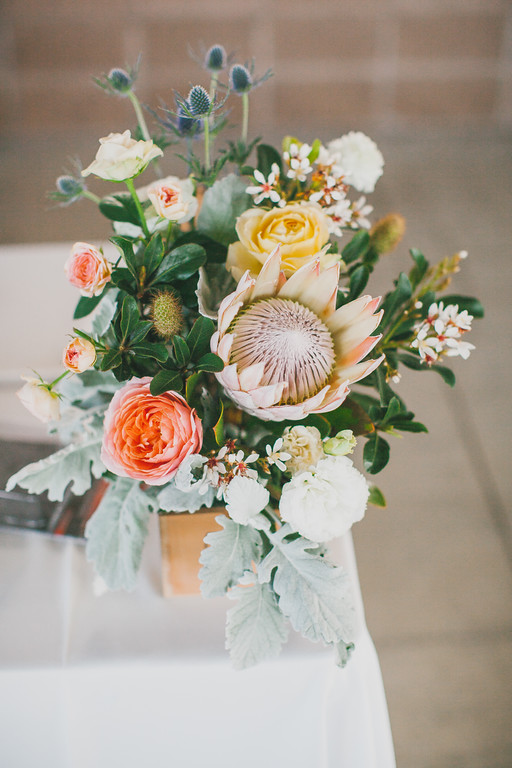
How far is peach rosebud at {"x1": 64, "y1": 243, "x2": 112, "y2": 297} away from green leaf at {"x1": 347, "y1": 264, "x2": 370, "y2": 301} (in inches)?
11.1

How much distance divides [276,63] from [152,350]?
10.8ft

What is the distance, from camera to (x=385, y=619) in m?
1.58

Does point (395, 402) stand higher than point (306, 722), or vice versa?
point (395, 402)

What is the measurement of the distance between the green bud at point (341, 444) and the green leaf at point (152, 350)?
185 millimetres

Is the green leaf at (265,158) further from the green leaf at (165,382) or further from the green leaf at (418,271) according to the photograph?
the green leaf at (165,382)

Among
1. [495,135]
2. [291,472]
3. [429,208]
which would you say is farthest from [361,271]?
[495,135]

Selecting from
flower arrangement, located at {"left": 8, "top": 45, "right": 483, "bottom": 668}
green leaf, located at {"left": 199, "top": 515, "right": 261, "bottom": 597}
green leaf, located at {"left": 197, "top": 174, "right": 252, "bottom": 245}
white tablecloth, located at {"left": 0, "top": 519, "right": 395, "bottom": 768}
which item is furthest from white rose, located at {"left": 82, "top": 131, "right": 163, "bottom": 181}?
white tablecloth, located at {"left": 0, "top": 519, "right": 395, "bottom": 768}

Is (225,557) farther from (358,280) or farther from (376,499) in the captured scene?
(358,280)

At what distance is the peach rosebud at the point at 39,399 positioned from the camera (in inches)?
24.4

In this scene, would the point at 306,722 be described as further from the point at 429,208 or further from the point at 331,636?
the point at 429,208

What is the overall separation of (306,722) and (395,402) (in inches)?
17.0

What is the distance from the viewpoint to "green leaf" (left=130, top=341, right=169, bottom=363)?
0.60 meters

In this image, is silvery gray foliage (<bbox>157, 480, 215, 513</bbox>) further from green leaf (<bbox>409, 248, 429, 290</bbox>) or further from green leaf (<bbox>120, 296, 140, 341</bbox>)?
green leaf (<bbox>409, 248, 429, 290</bbox>)

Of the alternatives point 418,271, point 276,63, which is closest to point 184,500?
point 418,271
